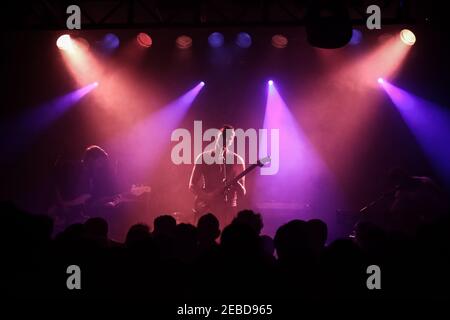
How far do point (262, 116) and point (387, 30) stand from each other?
2947 mm

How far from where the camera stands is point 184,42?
27.9 ft

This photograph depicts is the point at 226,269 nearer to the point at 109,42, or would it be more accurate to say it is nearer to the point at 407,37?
the point at 407,37

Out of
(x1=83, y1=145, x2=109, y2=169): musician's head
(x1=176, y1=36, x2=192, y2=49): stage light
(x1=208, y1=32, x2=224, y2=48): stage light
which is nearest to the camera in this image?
(x1=83, y1=145, x2=109, y2=169): musician's head

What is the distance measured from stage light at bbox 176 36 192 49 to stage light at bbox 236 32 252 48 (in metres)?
0.98

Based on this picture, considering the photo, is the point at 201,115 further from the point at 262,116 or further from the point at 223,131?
the point at 223,131

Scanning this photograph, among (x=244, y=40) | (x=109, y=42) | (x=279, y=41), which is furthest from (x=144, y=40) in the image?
(x=279, y=41)

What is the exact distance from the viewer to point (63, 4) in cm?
669

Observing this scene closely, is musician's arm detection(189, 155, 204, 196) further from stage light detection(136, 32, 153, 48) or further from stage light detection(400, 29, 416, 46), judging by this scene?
stage light detection(400, 29, 416, 46)

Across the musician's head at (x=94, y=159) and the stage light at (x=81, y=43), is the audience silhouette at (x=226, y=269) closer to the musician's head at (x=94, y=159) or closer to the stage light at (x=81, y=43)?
the musician's head at (x=94, y=159)

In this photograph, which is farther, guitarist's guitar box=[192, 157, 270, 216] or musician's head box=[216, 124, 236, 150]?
musician's head box=[216, 124, 236, 150]

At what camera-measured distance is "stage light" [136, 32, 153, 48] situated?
845 centimetres

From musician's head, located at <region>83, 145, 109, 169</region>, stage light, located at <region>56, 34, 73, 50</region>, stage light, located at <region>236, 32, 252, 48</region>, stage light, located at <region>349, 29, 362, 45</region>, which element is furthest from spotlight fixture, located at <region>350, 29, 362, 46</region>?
stage light, located at <region>56, 34, 73, 50</region>
